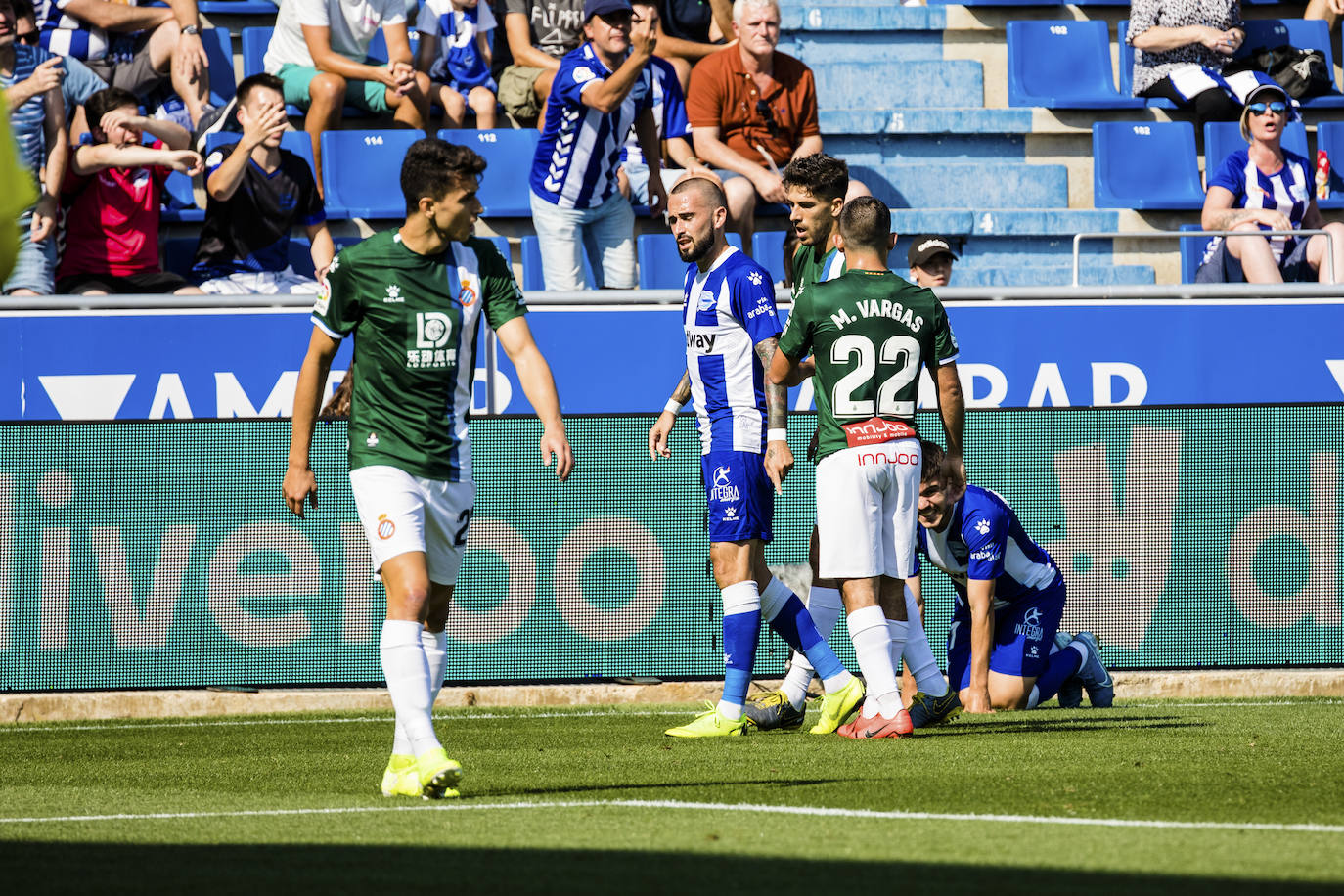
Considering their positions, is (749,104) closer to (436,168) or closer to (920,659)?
(920,659)

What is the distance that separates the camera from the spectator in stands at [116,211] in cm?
1112

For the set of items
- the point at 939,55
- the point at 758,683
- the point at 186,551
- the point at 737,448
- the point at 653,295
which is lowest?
the point at 758,683

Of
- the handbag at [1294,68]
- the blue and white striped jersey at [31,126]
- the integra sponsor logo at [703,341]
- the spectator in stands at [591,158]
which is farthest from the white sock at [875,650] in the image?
the handbag at [1294,68]

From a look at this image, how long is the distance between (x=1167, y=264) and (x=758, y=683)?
535cm

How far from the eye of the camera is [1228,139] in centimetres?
1365

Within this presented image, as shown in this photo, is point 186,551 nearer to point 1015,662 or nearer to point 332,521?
point 332,521

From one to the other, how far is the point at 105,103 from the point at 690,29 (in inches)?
182

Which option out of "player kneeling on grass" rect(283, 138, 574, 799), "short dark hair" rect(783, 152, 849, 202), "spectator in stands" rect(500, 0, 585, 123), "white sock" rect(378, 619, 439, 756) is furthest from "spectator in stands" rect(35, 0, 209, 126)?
"white sock" rect(378, 619, 439, 756)

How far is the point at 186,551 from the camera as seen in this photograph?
9258mm

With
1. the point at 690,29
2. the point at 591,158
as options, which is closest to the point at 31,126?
the point at 591,158

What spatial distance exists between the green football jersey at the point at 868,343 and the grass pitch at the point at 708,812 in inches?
49.6

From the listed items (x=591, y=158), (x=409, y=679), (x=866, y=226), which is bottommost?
(x=409, y=679)

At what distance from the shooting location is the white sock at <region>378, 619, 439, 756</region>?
217 inches

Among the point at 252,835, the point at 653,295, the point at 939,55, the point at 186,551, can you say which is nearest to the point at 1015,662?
the point at 653,295
